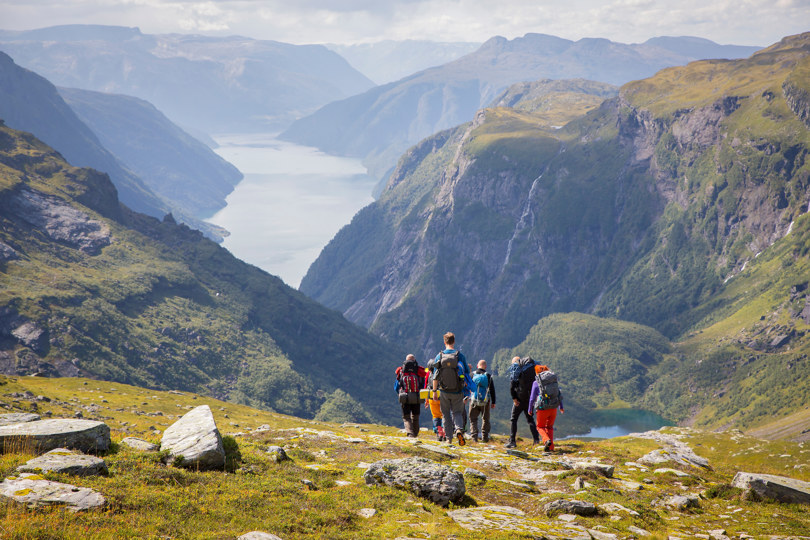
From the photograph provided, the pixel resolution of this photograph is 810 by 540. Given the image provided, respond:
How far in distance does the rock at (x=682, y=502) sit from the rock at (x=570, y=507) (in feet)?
21.1

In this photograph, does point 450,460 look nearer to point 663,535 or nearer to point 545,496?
point 545,496

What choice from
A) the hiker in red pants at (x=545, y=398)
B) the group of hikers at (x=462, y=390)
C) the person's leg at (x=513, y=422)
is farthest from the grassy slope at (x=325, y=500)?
the hiker in red pants at (x=545, y=398)

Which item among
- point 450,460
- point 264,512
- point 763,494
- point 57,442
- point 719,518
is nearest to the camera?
point 264,512

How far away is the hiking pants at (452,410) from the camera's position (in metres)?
39.9

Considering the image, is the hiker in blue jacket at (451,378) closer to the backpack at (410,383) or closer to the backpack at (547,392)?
the backpack at (410,383)

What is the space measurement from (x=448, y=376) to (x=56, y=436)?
23.3 m

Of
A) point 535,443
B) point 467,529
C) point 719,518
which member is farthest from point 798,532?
point 535,443

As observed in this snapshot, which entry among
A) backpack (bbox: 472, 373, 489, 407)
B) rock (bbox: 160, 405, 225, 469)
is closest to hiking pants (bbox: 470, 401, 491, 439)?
Answer: backpack (bbox: 472, 373, 489, 407)

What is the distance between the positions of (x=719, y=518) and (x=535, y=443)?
1687 cm

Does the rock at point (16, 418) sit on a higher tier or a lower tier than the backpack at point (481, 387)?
higher

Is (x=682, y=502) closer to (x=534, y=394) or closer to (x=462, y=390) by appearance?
(x=534, y=394)

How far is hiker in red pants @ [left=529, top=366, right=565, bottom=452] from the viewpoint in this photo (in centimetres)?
3862

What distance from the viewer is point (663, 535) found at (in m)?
26.3

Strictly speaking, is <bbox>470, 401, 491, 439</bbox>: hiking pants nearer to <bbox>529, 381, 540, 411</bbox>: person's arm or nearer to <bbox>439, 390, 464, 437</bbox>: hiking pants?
<bbox>439, 390, 464, 437</bbox>: hiking pants
